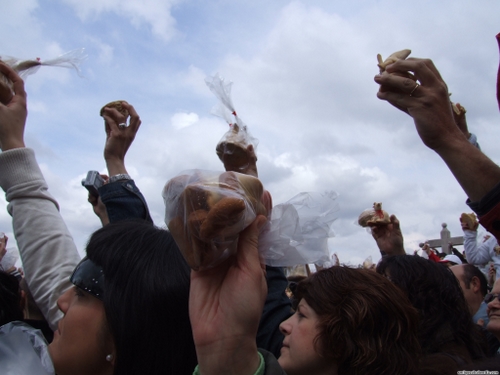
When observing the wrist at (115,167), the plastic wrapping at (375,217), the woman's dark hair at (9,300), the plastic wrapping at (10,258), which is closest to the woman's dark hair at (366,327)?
the wrist at (115,167)

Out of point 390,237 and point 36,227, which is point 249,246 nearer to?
point 36,227

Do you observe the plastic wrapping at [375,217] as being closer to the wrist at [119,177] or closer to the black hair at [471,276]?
the black hair at [471,276]

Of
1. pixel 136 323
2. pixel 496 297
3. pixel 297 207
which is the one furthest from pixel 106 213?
pixel 496 297

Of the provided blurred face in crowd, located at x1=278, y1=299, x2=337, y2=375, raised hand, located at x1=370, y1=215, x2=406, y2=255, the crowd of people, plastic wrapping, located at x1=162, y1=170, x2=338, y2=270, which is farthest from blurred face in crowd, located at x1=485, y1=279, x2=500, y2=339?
plastic wrapping, located at x1=162, y1=170, x2=338, y2=270

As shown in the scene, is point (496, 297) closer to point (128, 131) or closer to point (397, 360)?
point (397, 360)

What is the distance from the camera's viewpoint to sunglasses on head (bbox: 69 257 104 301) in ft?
4.64

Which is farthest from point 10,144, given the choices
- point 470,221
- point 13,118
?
point 470,221

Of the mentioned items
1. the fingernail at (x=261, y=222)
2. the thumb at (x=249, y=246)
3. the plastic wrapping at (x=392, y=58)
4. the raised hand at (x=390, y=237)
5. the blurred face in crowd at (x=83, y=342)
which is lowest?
the blurred face in crowd at (x=83, y=342)

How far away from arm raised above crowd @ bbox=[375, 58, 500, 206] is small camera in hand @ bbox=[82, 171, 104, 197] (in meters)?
1.44

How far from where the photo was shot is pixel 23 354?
1437 mm

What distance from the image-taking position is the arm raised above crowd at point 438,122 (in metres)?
1.47

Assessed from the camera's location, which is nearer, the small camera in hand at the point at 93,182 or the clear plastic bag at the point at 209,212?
the clear plastic bag at the point at 209,212

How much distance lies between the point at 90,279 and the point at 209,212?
2.26 ft

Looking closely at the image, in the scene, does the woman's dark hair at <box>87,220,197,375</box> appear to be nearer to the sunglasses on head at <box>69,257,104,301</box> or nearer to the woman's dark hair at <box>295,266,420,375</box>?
the sunglasses on head at <box>69,257,104,301</box>
